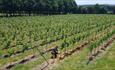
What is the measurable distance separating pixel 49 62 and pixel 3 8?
260 ft

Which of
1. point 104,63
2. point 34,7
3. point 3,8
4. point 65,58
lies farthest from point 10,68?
point 34,7

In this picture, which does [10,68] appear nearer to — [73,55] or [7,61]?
[7,61]

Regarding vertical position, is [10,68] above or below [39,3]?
above

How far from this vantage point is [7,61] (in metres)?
26.6

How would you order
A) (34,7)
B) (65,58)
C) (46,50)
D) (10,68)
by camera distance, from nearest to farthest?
(10,68)
(65,58)
(46,50)
(34,7)

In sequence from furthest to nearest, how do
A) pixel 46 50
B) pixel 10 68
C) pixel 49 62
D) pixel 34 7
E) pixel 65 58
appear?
pixel 34 7, pixel 46 50, pixel 65 58, pixel 49 62, pixel 10 68

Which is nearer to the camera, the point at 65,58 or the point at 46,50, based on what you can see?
the point at 65,58

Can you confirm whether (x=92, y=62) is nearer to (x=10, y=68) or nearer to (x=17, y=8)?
(x=10, y=68)

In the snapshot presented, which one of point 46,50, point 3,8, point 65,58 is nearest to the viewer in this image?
point 65,58

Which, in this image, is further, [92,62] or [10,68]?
[92,62]

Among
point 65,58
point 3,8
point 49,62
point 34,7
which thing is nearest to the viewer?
point 49,62

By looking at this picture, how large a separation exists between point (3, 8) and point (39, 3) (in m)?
26.8

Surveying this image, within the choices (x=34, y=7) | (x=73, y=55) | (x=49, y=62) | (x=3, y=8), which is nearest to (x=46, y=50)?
(x=73, y=55)

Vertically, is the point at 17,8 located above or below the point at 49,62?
below
